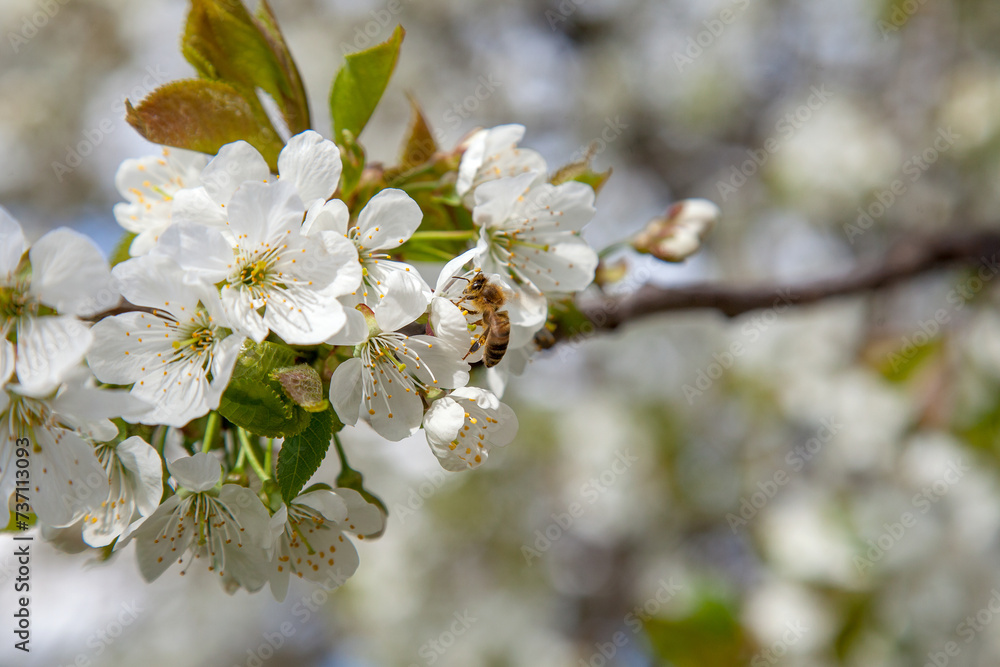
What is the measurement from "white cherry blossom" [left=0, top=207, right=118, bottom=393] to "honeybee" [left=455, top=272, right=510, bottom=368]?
408mm

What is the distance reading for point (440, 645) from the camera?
461 centimetres

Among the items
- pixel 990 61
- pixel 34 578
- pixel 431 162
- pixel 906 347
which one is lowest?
pixel 34 578

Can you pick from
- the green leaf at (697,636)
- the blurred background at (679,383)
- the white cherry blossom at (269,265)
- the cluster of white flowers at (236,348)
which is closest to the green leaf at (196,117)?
the cluster of white flowers at (236,348)

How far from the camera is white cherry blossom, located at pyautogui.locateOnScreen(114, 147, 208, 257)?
3.48 feet

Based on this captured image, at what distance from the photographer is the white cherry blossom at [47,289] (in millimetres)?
697

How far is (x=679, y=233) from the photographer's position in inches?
50.6

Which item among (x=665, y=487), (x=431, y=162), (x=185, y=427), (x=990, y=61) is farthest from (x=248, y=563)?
(x=990, y=61)

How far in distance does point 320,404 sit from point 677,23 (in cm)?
500

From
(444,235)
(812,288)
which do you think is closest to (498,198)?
(444,235)

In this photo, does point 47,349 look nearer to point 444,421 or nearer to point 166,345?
point 166,345

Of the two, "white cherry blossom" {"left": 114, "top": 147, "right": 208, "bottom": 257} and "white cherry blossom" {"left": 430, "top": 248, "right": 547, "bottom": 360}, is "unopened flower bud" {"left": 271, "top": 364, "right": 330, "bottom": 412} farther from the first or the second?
"white cherry blossom" {"left": 114, "top": 147, "right": 208, "bottom": 257}

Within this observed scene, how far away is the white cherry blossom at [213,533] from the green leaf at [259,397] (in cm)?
11

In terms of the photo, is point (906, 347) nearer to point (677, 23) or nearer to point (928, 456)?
point (928, 456)

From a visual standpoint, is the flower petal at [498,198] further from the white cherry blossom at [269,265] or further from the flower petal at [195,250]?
the flower petal at [195,250]
